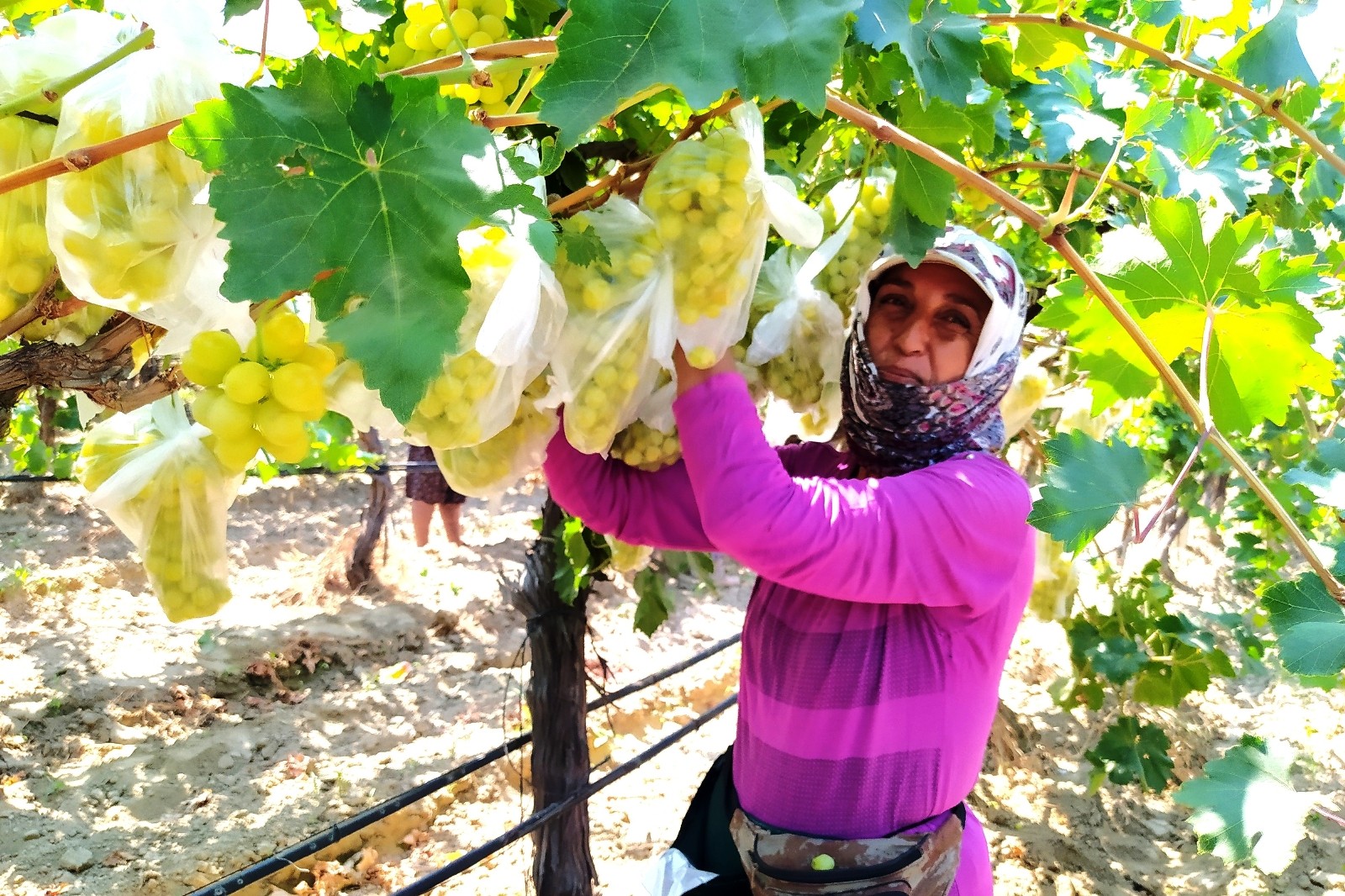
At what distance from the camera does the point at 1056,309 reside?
116 cm

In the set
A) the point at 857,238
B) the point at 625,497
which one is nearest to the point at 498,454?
the point at 625,497

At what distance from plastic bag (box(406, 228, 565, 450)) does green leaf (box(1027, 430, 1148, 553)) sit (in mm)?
550

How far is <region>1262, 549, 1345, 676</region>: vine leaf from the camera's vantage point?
2.78ft

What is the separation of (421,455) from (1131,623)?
3582 millimetres

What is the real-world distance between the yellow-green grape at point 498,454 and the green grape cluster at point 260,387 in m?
0.42

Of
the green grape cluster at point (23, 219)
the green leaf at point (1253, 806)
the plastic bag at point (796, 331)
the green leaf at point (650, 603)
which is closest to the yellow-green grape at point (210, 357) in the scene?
the green grape cluster at point (23, 219)

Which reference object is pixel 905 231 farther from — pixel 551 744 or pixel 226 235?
pixel 551 744

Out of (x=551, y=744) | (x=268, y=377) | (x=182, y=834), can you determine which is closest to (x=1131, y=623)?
(x=551, y=744)

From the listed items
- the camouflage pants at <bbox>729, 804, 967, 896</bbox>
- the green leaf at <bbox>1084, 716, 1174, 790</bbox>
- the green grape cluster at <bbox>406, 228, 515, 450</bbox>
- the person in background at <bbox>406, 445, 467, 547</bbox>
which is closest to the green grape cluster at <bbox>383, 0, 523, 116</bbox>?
the green grape cluster at <bbox>406, 228, 515, 450</bbox>

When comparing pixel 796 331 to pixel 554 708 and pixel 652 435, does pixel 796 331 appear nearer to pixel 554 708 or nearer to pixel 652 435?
pixel 652 435

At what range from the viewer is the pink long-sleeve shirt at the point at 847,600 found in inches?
47.9

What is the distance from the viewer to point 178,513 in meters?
1.08

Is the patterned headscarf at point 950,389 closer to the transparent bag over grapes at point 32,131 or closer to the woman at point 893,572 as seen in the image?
the woman at point 893,572

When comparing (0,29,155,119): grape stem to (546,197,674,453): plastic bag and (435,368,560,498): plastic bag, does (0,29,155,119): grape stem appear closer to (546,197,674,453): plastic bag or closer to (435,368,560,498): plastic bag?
(546,197,674,453): plastic bag
